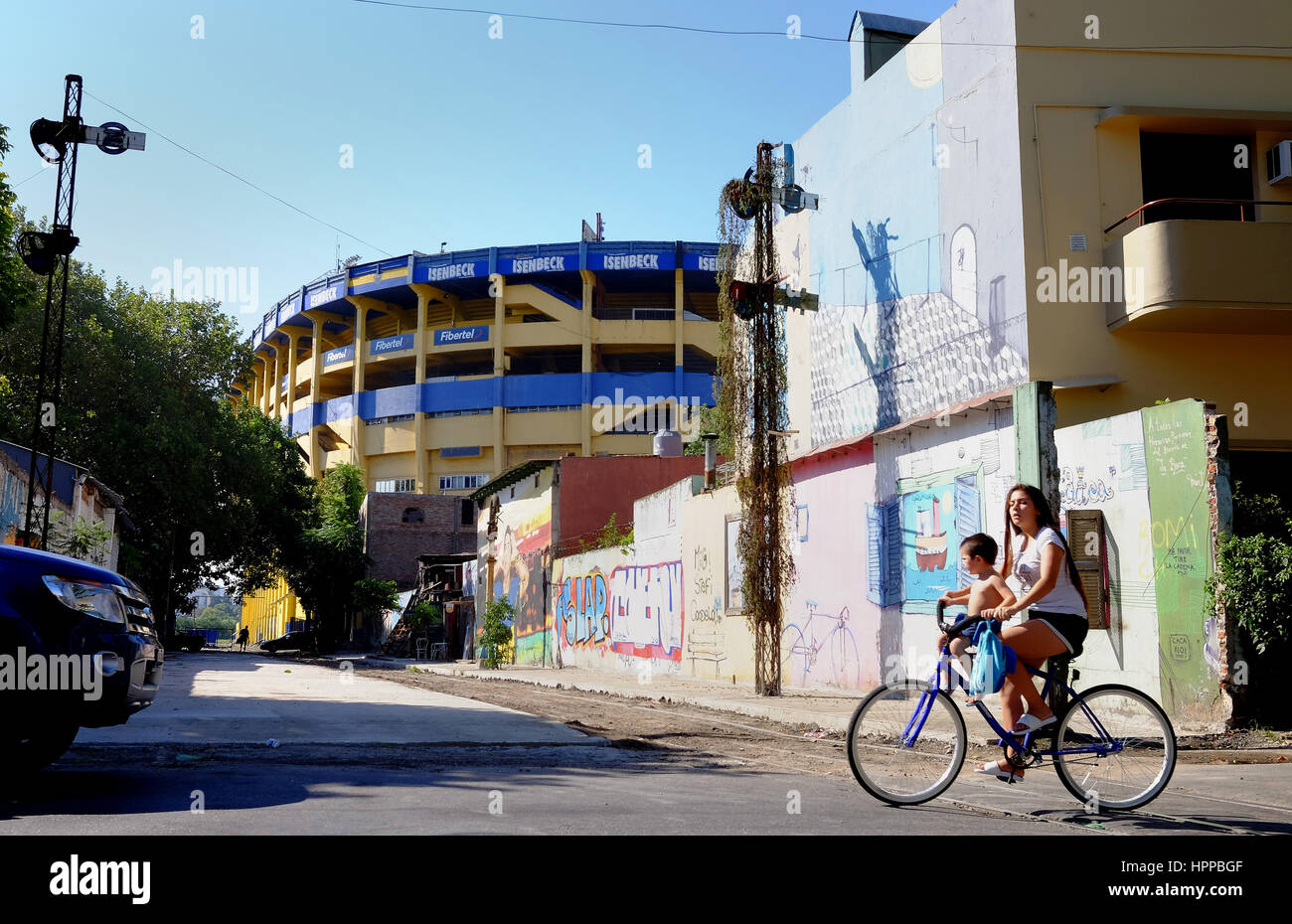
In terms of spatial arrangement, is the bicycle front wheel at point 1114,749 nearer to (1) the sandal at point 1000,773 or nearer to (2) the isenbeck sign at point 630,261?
(1) the sandal at point 1000,773

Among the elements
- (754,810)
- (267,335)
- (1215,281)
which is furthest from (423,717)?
(267,335)

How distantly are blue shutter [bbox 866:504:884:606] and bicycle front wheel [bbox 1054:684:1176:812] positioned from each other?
9.90 metres

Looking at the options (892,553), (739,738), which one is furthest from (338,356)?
(739,738)

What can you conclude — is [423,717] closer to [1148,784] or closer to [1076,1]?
[1148,784]

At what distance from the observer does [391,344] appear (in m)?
59.8

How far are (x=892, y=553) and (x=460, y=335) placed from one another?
4437 centimetres

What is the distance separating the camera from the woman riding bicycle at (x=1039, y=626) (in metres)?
5.99

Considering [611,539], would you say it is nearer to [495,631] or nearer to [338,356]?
[495,631]

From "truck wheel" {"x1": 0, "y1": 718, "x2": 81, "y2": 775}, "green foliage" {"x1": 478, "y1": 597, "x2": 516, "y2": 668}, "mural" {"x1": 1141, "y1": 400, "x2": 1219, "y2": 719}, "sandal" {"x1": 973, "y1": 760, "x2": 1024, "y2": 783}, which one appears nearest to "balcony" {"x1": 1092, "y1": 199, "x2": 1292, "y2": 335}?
"mural" {"x1": 1141, "y1": 400, "x2": 1219, "y2": 719}

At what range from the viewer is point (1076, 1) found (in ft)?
49.0

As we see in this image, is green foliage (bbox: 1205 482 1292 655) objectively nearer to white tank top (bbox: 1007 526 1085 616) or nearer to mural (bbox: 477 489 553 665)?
white tank top (bbox: 1007 526 1085 616)

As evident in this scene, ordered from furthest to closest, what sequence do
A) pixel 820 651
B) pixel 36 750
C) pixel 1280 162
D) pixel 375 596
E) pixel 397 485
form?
pixel 397 485, pixel 375 596, pixel 820 651, pixel 1280 162, pixel 36 750

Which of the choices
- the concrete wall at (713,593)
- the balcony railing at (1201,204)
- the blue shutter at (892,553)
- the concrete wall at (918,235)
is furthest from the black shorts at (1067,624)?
the concrete wall at (713,593)
